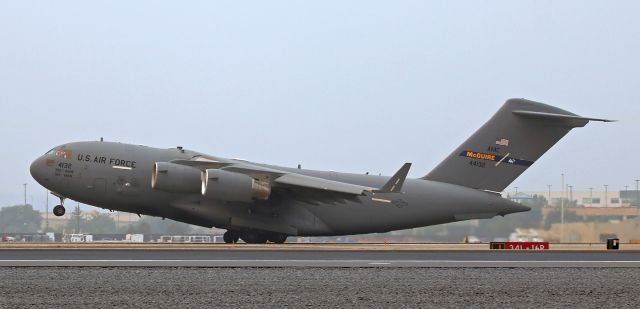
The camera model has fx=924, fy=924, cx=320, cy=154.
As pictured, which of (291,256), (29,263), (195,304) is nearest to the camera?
(195,304)

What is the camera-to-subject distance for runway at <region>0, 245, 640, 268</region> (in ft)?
66.4

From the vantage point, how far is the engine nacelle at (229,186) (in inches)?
1264

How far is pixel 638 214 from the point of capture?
32281 millimetres

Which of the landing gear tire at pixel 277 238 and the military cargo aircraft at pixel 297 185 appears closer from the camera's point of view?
the military cargo aircraft at pixel 297 185

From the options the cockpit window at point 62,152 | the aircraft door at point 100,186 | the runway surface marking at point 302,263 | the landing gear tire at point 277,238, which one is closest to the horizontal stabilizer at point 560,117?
the landing gear tire at point 277,238

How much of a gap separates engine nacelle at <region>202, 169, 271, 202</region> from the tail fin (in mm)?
8358

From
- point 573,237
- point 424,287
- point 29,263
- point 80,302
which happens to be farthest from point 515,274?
point 573,237

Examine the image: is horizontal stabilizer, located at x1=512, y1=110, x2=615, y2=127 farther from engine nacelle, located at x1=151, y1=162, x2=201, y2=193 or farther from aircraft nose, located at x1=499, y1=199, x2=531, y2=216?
engine nacelle, located at x1=151, y1=162, x2=201, y2=193

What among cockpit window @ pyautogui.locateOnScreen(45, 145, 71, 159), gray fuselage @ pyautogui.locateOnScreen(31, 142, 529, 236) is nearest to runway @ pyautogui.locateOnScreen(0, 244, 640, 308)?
gray fuselage @ pyautogui.locateOnScreen(31, 142, 529, 236)

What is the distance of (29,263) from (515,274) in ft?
33.6

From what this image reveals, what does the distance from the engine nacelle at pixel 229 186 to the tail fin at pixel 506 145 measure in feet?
27.4

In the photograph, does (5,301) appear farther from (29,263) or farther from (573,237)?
(573,237)

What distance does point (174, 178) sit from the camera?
1265 inches

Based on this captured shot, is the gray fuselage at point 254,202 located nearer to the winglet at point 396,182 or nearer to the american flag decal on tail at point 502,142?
the winglet at point 396,182
